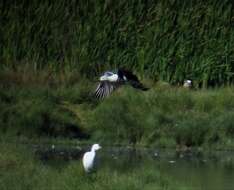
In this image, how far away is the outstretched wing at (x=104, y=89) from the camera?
1786 cm

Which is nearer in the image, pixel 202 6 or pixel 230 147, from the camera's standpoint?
pixel 230 147

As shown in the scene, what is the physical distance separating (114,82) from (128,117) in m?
0.65

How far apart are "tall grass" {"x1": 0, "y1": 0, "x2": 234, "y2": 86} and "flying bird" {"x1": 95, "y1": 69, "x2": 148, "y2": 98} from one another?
1.95 metres

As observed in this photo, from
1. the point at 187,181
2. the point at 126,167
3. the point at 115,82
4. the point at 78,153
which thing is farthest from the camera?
the point at 115,82

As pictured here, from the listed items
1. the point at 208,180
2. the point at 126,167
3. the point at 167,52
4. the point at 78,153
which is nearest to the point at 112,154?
the point at 78,153

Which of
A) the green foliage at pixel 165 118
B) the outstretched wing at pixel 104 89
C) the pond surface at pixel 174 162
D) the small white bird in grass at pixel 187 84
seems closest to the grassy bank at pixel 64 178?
the pond surface at pixel 174 162

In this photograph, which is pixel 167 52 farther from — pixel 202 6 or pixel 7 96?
pixel 7 96

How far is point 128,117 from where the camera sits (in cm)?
1794

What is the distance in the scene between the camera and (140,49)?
20.6 m

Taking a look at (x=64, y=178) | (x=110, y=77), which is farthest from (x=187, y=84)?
(x=64, y=178)

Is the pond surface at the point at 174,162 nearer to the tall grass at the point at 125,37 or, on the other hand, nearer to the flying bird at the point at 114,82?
the flying bird at the point at 114,82

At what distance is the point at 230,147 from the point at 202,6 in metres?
3.88

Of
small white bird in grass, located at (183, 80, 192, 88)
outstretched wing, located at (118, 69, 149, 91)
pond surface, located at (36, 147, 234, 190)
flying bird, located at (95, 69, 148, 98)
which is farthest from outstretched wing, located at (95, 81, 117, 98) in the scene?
small white bird in grass, located at (183, 80, 192, 88)

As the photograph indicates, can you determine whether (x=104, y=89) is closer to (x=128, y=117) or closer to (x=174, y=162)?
(x=128, y=117)
